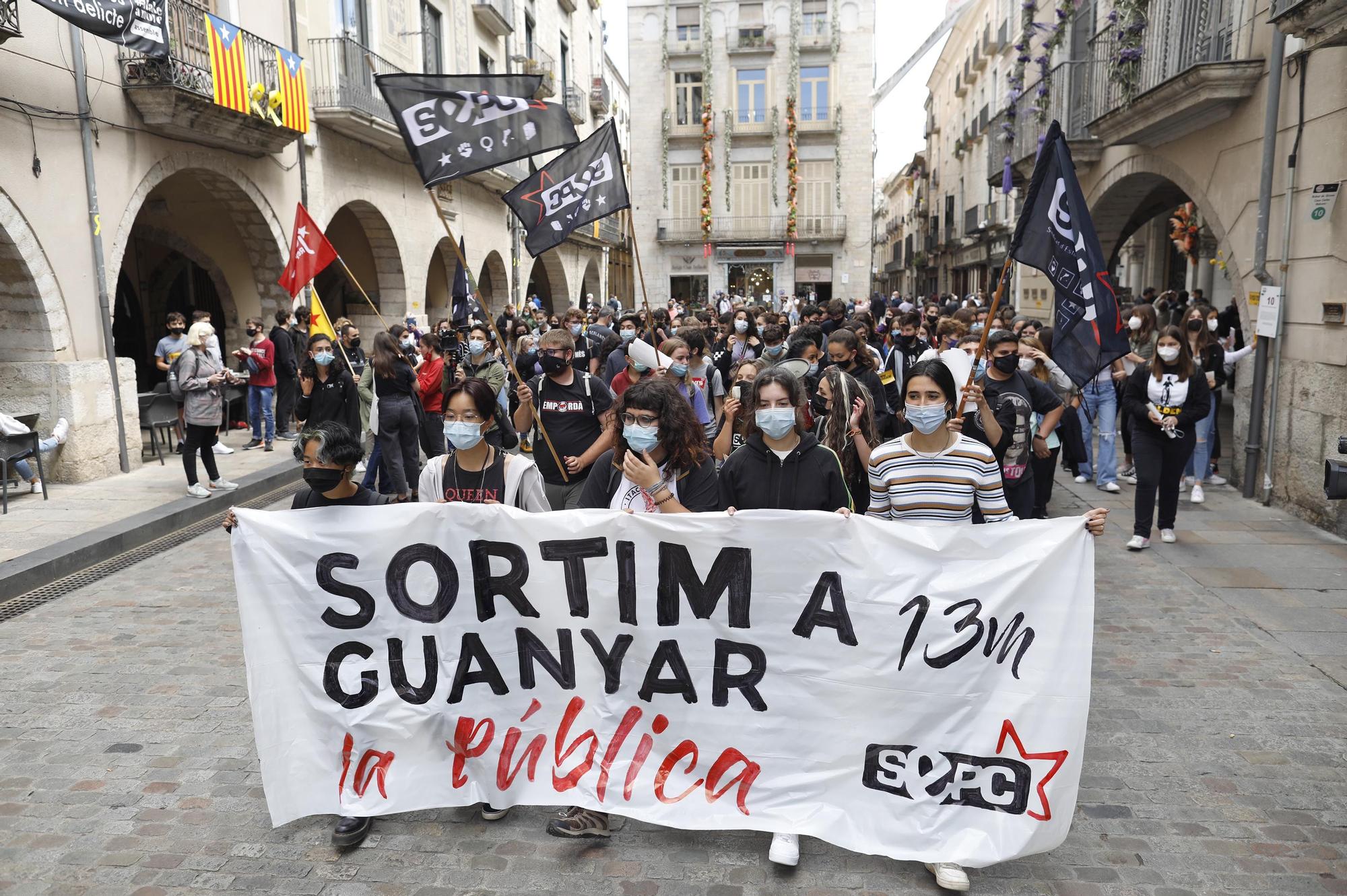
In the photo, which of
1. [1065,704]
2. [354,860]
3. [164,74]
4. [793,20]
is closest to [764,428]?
[1065,704]

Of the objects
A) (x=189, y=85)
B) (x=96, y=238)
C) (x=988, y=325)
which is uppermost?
(x=189, y=85)

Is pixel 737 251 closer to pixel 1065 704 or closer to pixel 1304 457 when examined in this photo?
pixel 1304 457

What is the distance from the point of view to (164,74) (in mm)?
11070

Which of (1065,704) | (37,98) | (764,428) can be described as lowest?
(1065,704)

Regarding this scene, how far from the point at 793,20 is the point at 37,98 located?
124ft

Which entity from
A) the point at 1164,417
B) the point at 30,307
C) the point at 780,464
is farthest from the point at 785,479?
the point at 30,307

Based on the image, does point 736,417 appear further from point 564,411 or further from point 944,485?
point 944,485

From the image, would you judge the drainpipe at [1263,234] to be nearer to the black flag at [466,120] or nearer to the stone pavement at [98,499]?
the black flag at [466,120]

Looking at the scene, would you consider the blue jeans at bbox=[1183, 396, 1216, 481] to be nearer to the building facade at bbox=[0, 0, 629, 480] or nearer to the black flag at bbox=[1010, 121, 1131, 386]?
the black flag at bbox=[1010, 121, 1131, 386]

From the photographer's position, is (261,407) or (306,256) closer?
(306,256)

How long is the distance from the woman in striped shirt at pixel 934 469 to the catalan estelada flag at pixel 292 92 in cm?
1229

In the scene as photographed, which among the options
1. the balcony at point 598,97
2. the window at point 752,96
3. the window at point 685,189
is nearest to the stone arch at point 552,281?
the balcony at point 598,97

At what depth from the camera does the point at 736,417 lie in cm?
546

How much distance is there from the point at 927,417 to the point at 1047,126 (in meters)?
13.8
